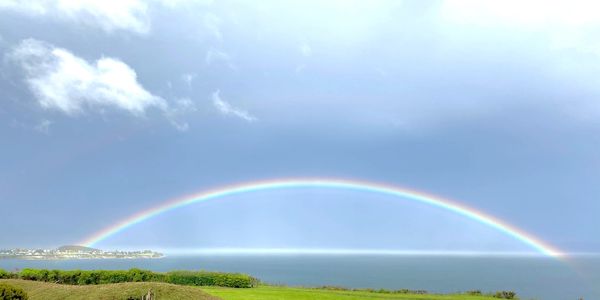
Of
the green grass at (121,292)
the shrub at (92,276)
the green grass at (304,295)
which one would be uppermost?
the green grass at (121,292)

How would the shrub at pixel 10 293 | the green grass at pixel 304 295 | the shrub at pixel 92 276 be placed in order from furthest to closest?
the shrub at pixel 92 276, the green grass at pixel 304 295, the shrub at pixel 10 293

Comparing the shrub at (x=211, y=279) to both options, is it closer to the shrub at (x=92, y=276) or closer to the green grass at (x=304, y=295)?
the shrub at (x=92, y=276)

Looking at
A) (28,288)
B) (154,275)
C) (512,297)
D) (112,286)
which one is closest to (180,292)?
(112,286)

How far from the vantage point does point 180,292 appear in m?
26.3

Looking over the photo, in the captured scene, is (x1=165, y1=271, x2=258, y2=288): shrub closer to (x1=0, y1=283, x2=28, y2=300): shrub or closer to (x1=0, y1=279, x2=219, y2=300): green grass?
(x1=0, y1=279, x2=219, y2=300): green grass

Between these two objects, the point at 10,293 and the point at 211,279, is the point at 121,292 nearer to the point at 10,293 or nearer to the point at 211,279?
the point at 10,293

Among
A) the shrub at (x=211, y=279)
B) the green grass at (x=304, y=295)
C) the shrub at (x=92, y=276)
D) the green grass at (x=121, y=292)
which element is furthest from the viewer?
the shrub at (x=211, y=279)

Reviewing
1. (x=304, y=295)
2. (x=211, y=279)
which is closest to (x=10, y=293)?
(x=304, y=295)

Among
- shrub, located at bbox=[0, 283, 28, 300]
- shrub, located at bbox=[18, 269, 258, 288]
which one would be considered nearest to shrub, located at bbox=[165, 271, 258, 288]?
shrub, located at bbox=[18, 269, 258, 288]

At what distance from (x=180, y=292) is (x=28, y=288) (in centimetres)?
1259

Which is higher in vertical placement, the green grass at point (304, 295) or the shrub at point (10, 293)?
the shrub at point (10, 293)

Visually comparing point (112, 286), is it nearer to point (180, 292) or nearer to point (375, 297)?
point (180, 292)

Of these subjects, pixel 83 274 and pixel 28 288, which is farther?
pixel 83 274

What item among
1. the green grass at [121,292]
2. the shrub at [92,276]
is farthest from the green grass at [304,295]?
the green grass at [121,292]
